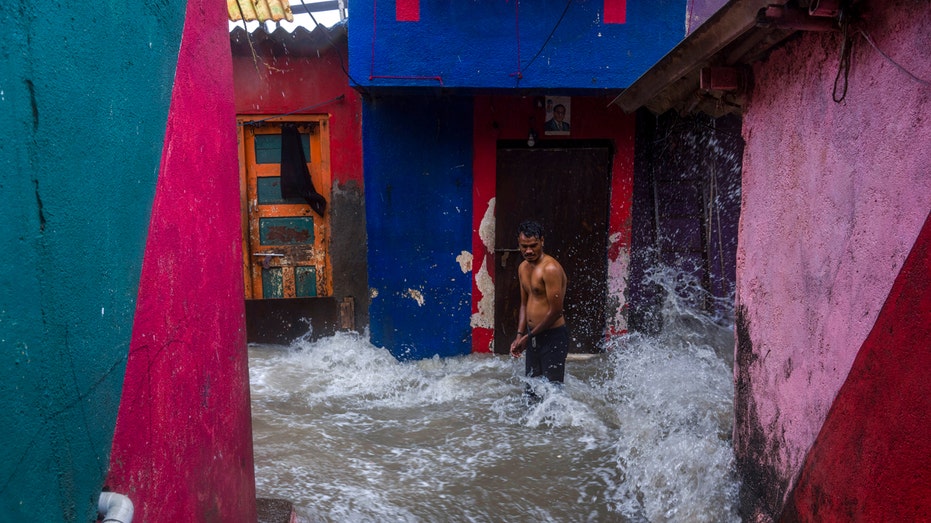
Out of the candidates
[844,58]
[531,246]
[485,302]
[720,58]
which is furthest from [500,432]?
[844,58]

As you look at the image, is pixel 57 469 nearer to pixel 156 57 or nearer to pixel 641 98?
pixel 156 57

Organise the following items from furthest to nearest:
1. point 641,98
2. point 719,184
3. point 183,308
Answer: point 719,184 < point 641,98 < point 183,308

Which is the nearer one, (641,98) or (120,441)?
(120,441)

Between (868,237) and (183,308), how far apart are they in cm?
276

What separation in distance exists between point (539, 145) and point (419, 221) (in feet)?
5.78

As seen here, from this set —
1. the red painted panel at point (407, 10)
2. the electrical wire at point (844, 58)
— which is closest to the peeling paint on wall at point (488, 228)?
the red painted panel at point (407, 10)

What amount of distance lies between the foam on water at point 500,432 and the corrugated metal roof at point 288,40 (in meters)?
4.01

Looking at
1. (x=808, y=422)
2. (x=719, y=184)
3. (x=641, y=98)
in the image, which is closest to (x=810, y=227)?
(x=808, y=422)

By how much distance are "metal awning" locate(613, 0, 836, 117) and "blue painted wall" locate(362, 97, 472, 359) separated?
134 inches

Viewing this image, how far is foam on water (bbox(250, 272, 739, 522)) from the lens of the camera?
15.0 ft

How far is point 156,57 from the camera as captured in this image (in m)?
2.17

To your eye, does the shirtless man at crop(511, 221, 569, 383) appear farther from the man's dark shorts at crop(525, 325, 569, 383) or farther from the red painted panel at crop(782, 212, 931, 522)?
the red painted panel at crop(782, 212, 931, 522)

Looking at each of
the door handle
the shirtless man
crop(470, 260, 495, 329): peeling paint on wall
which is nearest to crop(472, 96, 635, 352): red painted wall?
crop(470, 260, 495, 329): peeling paint on wall

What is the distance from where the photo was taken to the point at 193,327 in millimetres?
2459
